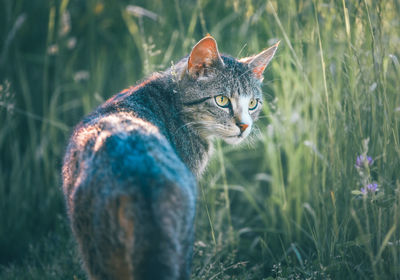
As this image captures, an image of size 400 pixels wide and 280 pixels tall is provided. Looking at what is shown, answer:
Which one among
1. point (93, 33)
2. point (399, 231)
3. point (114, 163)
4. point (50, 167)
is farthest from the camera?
point (93, 33)

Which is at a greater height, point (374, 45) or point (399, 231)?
point (374, 45)

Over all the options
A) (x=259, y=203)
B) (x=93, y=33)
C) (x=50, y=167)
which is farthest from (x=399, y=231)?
(x=93, y=33)

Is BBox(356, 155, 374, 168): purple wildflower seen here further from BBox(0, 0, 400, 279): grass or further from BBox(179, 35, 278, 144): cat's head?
BBox(179, 35, 278, 144): cat's head

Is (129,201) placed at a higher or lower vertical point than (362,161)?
higher

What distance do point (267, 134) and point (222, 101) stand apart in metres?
0.71

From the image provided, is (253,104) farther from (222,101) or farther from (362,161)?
(362,161)

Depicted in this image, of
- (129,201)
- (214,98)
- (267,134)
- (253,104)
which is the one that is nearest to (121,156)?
(129,201)

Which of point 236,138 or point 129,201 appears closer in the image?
point 129,201

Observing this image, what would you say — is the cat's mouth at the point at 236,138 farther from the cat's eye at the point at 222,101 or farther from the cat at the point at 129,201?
the cat at the point at 129,201

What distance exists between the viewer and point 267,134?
2576 millimetres

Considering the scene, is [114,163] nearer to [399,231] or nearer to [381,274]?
[381,274]

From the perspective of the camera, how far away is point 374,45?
1747mm

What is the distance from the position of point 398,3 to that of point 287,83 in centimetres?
82

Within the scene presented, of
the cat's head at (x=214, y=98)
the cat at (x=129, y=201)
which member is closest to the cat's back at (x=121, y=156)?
the cat at (x=129, y=201)
